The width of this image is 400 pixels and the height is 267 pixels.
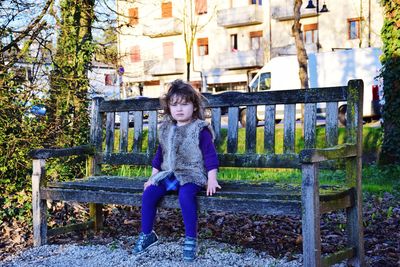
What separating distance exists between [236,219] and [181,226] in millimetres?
551

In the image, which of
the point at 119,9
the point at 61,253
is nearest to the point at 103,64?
the point at 119,9

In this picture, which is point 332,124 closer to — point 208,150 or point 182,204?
point 208,150

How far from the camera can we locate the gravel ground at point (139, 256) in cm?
442

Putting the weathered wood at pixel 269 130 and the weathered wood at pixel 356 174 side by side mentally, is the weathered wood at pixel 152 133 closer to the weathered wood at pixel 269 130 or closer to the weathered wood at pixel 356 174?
the weathered wood at pixel 269 130

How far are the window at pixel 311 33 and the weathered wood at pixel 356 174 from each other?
32463mm

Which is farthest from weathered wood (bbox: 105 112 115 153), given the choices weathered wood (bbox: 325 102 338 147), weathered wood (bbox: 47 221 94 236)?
weathered wood (bbox: 325 102 338 147)

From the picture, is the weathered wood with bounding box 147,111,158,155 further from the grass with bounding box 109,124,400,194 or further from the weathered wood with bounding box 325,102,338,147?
the grass with bounding box 109,124,400,194

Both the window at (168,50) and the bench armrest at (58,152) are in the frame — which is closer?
the bench armrest at (58,152)

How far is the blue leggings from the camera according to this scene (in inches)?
168

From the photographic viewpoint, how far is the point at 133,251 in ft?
15.2

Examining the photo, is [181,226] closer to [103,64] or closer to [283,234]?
[283,234]

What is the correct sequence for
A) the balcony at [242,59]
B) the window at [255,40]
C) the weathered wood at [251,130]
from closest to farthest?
the weathered wood at [251,130]
the balcony at [242,59]
the window at [255,40]

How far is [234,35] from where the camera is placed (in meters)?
39.9

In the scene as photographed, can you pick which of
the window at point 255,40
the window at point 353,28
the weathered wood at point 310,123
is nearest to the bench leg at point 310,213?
the weathered wood at point 310,123
